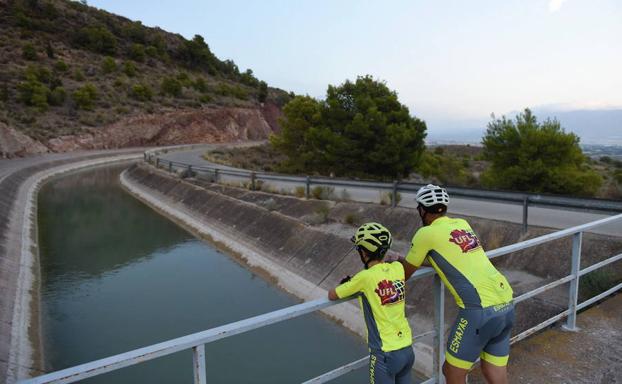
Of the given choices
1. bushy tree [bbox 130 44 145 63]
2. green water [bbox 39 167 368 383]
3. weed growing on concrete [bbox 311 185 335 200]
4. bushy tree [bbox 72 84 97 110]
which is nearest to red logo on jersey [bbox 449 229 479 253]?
green water [bbox 39 167 368 383]

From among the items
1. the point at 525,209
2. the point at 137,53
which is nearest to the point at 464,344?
the point at 525,209

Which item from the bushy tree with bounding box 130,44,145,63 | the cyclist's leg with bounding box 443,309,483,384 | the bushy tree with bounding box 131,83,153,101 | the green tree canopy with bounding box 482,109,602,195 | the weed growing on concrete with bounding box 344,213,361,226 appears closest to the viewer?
the cyclist's leg with bounding box 443,309,483,384

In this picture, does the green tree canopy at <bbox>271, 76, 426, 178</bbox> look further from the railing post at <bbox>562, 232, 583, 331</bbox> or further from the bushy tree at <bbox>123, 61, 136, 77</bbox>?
the bushy tree at <bbox>123, 61, 136, 77</bbox>

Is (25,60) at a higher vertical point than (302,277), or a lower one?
higher

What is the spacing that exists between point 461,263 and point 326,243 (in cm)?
1049

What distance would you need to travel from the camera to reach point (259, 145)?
65.6 metres

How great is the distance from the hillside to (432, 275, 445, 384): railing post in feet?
158

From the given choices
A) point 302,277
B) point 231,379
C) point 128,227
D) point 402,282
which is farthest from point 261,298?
point 128,227

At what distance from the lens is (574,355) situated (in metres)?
5.04

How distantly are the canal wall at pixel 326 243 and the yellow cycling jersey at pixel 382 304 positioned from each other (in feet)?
→ 19.2

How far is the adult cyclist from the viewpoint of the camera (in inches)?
134

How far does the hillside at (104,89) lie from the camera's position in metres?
52.7

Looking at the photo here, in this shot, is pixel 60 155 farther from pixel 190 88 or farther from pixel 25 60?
pixel 190 88

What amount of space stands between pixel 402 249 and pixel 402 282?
879cm
